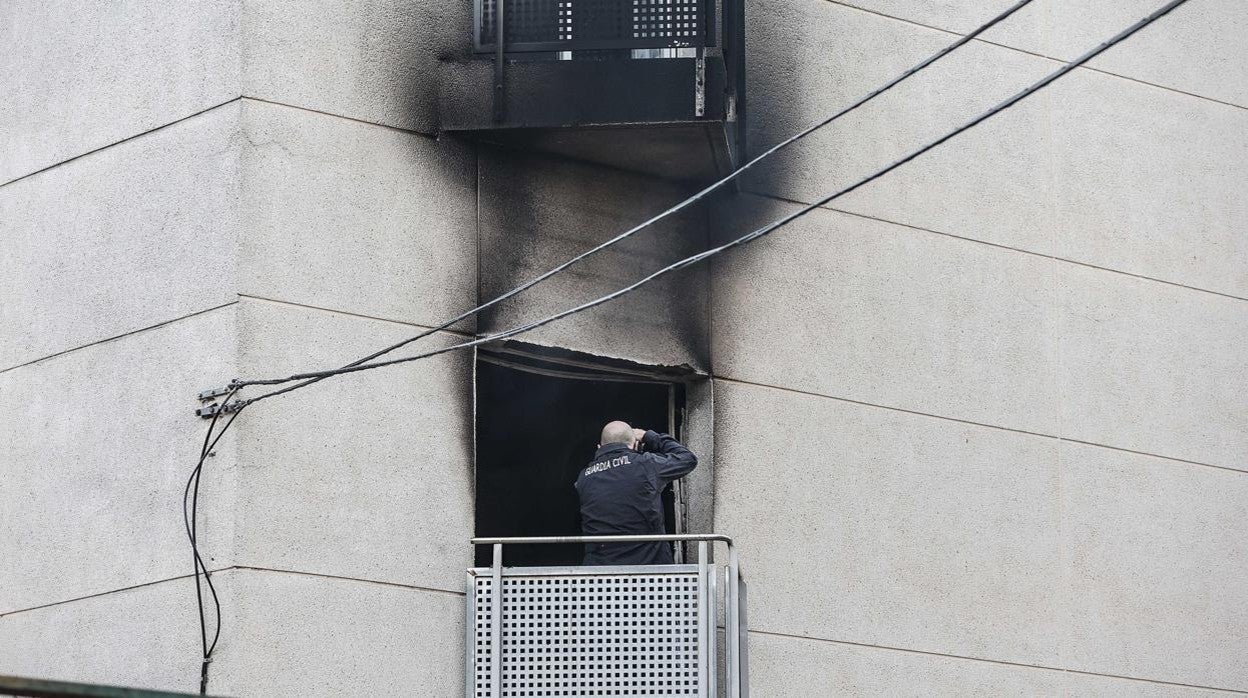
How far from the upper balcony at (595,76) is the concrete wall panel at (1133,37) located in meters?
2.48

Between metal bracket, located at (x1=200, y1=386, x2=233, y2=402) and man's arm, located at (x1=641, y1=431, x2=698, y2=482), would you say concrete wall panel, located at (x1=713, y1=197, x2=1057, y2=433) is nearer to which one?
man's arm, located at (x1=641, y1=431, x2=698, y2=482)

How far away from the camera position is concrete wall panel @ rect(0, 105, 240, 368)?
12.1 metres

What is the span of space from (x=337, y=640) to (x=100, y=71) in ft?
14.4

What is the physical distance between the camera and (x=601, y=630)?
11.7 meters

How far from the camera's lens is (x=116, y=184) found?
1273 cm

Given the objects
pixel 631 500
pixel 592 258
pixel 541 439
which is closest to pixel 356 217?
pixel 592 258

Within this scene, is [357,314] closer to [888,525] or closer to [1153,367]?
[888,525]

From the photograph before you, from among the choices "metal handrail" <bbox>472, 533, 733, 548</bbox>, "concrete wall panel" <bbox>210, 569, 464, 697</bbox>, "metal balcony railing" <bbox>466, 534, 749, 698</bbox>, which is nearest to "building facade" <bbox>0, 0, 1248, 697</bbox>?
"concrete wall panel" <bbox>210, 569, 464, 697</bbox>

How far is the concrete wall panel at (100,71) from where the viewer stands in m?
12.5

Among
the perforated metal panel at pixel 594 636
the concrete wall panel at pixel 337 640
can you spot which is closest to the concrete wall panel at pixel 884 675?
the perforated metal panel at pixel 594 636

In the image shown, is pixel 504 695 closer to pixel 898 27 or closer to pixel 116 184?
pixel 116 184

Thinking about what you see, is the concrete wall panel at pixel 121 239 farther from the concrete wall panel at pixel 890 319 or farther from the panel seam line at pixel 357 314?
the concrete wall panel at pixel 890 319

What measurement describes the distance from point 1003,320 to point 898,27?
2.38m

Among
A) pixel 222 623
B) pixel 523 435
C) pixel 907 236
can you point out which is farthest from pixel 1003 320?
pixel 222 623
